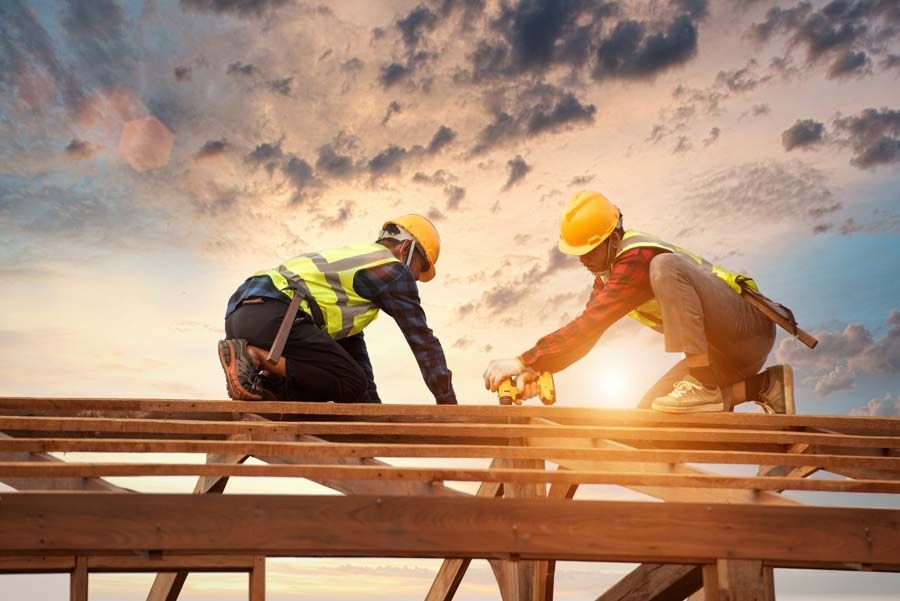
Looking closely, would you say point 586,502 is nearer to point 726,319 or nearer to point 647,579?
point 647,579

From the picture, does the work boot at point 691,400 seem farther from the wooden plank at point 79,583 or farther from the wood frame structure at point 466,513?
the wooden plank at point 79,583

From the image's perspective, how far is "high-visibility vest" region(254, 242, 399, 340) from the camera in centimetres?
654

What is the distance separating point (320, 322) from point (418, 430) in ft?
4.46

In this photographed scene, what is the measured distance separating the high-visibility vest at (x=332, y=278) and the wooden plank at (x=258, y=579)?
7.88 feet

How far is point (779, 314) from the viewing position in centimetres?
673

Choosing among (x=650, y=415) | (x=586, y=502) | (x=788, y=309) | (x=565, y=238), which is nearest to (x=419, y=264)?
(x=565, y=238)

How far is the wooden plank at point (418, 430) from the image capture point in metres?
5.12


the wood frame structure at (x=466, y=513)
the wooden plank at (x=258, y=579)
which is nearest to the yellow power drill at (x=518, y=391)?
the wood frame structure at (x=466, y=513)

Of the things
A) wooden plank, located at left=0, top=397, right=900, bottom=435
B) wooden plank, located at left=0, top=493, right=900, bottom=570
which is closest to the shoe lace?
wooden plank, located at left=0, top=397, right=900, bottom=435

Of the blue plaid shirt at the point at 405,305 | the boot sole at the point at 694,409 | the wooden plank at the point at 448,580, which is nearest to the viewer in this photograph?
the boot sole at the point at 694,409

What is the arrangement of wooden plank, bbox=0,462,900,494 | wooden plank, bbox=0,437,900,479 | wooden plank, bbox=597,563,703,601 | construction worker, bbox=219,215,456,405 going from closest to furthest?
1. wooden plank, bbox=0,462,900,494
2. wooden plank, bbox=0,437,900,479
3. wooden plank, bbox=597,563,703,601
4. construction worker, bbox=219,215,456,405

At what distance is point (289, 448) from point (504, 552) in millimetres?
1173

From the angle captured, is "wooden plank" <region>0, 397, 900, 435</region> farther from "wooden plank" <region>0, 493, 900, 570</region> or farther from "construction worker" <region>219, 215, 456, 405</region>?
"wooden plank" <region>0, 493, 900, 570</region>

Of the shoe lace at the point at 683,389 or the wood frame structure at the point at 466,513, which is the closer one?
the wood frame structure at the point at 466,513
